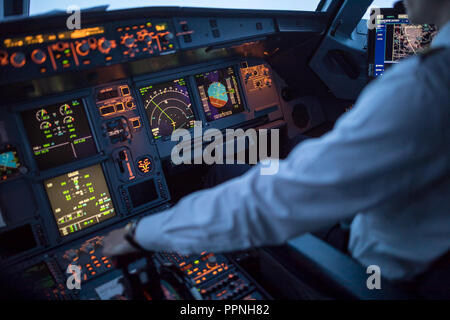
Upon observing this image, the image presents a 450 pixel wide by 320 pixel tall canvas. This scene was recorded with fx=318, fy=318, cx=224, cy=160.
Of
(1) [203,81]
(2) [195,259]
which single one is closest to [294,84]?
(1) [203,81]

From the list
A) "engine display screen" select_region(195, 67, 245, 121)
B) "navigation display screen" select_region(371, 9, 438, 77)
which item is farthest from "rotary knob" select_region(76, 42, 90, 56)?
"navigation display screen" select_region(371, 9, 438, 77)

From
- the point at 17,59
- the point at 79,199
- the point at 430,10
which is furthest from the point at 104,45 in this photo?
the point at 430,10

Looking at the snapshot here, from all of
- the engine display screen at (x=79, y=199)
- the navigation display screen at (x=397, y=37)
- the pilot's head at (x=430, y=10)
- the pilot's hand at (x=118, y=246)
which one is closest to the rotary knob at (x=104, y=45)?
the engine display screen at (x=79, y=199)

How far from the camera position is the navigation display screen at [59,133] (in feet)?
5.24

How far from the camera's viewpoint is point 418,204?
2.36 feet

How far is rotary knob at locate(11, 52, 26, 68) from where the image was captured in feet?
4.21

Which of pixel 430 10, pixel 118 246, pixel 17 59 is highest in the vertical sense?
pixel 17 59

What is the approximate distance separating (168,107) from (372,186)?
1579mm

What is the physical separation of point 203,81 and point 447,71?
5.40 ft

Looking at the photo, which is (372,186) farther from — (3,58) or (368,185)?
(3,58)

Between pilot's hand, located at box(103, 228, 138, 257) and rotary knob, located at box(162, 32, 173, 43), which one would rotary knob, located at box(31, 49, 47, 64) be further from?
pilot's hand, located at box(103, 228, 138, 257)

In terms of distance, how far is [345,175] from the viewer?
583 mm

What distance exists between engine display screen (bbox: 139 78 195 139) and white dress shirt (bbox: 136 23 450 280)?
126 centimetres
